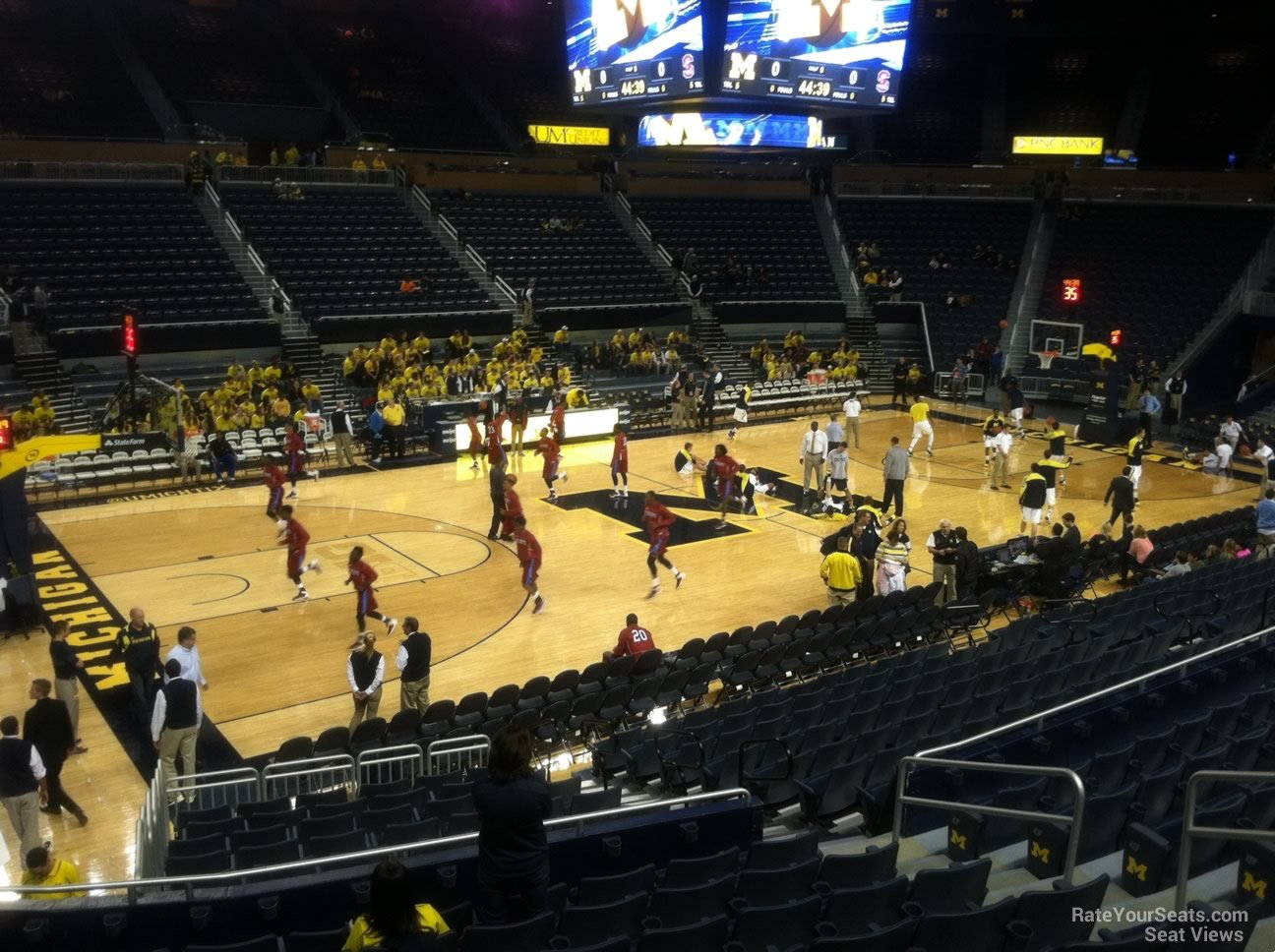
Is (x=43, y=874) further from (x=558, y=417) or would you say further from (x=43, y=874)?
(x=558, y=417)

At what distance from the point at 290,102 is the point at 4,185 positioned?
39.0ft

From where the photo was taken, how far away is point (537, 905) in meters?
5.42

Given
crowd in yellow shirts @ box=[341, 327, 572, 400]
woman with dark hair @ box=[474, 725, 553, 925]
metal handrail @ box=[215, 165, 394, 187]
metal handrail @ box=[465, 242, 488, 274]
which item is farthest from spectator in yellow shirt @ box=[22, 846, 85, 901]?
metal handrail @ box=[215, 165, 394, 187]

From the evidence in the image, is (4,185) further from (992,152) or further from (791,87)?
(992,152)

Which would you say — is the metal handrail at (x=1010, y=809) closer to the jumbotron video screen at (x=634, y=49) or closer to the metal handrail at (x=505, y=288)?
the jumbotron video screen at (x=634, y=49)

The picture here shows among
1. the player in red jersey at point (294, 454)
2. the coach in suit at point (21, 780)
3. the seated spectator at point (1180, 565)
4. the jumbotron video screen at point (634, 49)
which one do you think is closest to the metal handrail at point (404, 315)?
the jumbotron video screen at point (634, 49)

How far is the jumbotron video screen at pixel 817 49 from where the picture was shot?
87.0 ft

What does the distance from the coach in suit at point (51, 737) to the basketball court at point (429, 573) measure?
0.30 m

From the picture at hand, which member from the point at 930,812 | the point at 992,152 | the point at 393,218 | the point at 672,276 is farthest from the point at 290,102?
the point at 930,812

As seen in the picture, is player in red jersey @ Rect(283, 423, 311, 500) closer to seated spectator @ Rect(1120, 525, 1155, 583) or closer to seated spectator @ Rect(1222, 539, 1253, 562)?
seated spectator @ Rect(1120, 525, 1155, 583)

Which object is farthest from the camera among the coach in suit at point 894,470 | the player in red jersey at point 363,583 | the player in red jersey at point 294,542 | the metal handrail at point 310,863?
the coach in suit at point 894,470

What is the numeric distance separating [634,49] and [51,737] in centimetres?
2222

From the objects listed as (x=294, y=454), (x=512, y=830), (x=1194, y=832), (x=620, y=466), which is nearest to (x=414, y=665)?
(x=512, y=830)

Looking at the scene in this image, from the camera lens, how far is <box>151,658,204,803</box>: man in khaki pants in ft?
34.3
